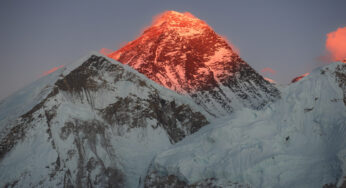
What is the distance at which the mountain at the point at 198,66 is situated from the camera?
216 ft

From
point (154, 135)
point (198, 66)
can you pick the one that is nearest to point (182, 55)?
point (198, 66)

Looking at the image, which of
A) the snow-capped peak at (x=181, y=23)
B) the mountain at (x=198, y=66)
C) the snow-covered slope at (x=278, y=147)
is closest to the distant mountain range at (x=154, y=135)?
the snow-covered slope at (x=278, y=147)

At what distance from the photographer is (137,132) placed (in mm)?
24031

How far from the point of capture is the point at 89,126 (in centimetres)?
2225

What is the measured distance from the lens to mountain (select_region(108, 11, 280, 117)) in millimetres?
65938

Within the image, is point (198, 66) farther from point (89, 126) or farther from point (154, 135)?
point (89, 126)

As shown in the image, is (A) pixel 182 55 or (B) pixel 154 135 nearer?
(B) pixel 154 135

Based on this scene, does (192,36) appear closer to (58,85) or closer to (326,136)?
(58,85)

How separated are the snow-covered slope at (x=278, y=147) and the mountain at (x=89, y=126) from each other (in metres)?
4.82

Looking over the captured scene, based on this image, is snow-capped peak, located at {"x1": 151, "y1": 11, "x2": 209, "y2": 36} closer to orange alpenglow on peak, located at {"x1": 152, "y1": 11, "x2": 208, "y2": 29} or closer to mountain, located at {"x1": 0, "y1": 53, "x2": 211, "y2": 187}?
orange alpenglow on peak, located at {"x1": 152, "y1": 11, "x2": 208, "y2": 29}

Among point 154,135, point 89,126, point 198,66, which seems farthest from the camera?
point 198,66

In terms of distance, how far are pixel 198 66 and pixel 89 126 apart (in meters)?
55.0

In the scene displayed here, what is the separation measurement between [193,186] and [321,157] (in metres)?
5.88

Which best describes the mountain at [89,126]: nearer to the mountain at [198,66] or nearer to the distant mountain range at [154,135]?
the distant mountain range at [154,135]
